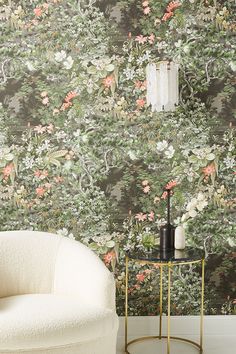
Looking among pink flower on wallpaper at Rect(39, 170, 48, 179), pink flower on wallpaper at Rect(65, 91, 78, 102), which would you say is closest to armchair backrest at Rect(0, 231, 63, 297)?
pink flower on wallpaper at Rect(39, 170, 48, 179)

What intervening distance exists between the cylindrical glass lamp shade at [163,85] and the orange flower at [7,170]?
953mm

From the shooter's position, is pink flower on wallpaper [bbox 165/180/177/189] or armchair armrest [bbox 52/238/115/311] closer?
armchair armrest [bbox 52/238/115/311]

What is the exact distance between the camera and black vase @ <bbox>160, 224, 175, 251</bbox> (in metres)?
3.48

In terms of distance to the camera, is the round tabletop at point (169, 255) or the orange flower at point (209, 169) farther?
the orange flower at point (209, 169)

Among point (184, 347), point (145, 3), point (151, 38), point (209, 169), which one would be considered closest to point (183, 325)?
point (184, 347)

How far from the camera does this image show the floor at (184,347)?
3.59 metres

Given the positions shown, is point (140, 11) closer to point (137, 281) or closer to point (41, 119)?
point (41, 119)

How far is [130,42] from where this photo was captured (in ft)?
12.1

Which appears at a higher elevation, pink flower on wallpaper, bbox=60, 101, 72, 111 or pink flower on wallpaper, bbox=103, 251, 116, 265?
pink flower on wallpaper, bbox=60, 101, 72, 111

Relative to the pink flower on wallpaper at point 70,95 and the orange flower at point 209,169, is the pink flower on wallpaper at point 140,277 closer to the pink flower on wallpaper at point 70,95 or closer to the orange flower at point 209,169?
the orange flower at point 209,169

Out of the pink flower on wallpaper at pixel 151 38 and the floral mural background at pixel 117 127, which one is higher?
the pink flower on wallpaper at pixel 151 38

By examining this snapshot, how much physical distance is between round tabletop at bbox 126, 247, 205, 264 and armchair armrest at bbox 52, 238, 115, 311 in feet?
1.20

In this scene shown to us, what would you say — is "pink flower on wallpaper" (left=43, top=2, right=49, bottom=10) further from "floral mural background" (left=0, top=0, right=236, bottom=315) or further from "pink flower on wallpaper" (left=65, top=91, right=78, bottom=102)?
"pink flower on wallpaper" (left=65, top=91, right=78, bottom=102)

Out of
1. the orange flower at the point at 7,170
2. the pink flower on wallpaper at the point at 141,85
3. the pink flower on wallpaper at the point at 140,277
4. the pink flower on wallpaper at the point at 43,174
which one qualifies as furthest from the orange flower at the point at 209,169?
the orange flower at the point at 7,170
